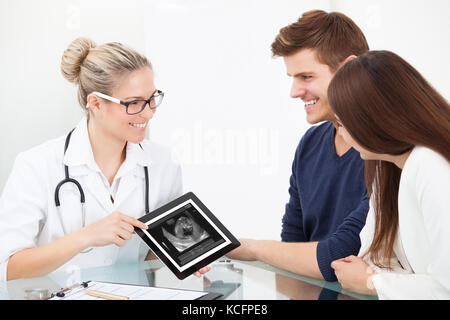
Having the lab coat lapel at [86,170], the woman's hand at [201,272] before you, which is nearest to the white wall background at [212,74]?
the lab coat lapel at [86,170]

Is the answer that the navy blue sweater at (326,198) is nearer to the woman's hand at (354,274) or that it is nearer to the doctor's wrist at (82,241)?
the woman's hand at (354,274)

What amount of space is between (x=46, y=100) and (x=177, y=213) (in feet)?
5.30

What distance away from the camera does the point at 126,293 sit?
1250mm

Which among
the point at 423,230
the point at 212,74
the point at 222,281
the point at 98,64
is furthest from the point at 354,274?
the point at 212,74

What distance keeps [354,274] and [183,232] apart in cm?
54

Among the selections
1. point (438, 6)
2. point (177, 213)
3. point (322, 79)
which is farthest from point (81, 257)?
point (438, 6)

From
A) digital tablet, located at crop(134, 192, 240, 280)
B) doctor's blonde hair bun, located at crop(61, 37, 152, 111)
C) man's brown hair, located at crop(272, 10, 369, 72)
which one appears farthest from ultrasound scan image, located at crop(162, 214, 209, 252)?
man's brown hair, located at crop(272, 10, 369, 72)

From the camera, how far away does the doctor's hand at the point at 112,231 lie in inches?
57.5

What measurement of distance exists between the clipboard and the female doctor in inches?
10.4

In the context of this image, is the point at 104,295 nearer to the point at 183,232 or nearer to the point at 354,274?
the point at 183,232

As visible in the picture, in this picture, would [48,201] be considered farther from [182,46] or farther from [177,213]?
[182,46]

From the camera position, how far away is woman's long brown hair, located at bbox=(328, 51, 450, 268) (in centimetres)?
111

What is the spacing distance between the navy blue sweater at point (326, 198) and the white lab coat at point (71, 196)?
59 cm

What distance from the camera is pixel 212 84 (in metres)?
3.03
